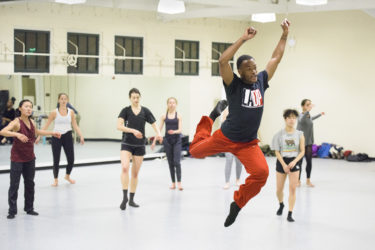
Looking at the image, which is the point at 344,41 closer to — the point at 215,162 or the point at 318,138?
the point at 318,138

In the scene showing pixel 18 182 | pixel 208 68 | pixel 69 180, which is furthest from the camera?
pixel 208 68

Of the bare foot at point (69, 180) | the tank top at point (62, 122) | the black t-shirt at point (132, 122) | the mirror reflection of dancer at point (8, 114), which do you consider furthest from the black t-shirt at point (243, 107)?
the mirror reflection of dancer at point (8, 114)

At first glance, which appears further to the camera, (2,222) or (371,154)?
(371,154)

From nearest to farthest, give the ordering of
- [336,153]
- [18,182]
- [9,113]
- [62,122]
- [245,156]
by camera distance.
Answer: [245,156]
[18,182]
[62,122]
[9,113]
[336,153]

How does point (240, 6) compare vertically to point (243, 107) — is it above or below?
above

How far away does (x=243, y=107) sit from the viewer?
436 cm

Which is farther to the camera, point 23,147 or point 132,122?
point 132,122

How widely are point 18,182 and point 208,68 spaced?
928 centimetres

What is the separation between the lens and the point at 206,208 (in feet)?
26.3

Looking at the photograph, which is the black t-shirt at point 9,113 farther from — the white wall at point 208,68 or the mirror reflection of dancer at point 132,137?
the mirror reflection of dancer at point 132,137

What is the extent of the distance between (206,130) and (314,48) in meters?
11.1

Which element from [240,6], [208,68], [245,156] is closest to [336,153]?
[208,68]

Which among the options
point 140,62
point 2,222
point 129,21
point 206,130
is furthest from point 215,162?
point 206,130

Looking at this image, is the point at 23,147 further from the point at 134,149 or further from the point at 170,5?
the point at 170,5
